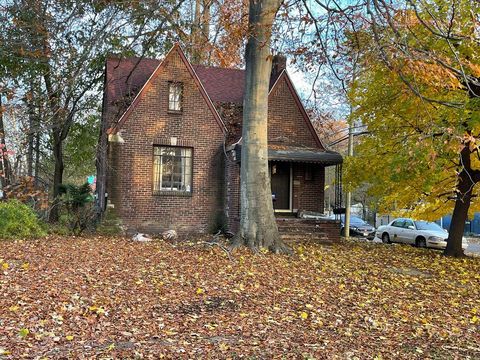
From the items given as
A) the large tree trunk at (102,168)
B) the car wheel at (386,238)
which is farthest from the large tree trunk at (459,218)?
the large tree trunk at (102,168)

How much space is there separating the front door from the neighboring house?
0.04 metres

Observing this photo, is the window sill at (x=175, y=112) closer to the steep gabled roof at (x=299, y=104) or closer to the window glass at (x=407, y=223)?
the steep gabled roof at (x=299, y=104)

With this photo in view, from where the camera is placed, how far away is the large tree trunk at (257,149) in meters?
11.5

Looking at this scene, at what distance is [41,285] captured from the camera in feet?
23.2

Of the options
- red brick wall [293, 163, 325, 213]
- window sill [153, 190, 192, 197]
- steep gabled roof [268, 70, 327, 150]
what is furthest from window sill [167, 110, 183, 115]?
red brick wall [293, 163, 325, 213]

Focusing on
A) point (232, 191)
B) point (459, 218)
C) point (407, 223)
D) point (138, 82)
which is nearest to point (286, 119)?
point (232, 191)

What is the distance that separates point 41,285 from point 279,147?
11473 millimetres

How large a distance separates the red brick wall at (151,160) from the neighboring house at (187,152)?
35mm

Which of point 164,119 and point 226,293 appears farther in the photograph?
point 164,119

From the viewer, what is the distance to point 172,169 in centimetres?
1742

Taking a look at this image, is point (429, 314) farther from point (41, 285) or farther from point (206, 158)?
point (206, 158)

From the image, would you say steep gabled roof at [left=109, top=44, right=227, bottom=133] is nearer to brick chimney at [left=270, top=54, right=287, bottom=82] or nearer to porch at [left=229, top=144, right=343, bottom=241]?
porch at [left=229, top=144, right=343, bottom=241]

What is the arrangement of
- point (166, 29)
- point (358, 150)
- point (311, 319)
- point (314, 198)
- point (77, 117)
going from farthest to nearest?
point (77, 117), point (314, 198), point (358, 150), point (166, 29), point (311, 319)

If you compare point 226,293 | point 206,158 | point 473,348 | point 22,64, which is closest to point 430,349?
point 473,348
